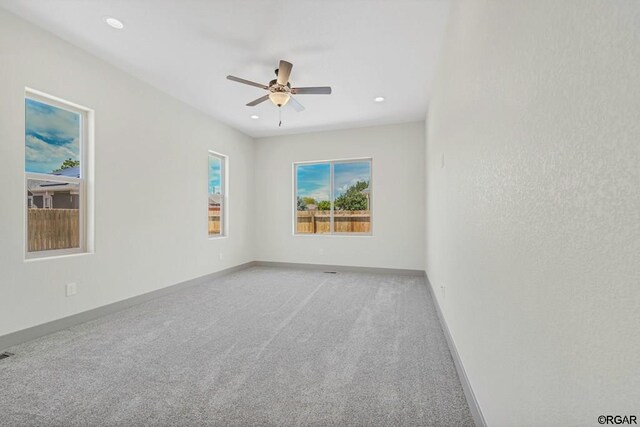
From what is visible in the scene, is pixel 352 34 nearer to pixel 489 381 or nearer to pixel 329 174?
pixel 489 381

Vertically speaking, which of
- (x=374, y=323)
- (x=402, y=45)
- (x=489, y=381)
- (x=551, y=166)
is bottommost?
(x=374, y=323)

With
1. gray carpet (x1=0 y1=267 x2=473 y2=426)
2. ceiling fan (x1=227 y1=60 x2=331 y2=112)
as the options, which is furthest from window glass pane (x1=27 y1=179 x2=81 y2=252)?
ceiling fan (x1=227 y1=60 x2=331 y2=112)

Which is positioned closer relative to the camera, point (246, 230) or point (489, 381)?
point (489, 381)

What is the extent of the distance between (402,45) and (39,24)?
344cm

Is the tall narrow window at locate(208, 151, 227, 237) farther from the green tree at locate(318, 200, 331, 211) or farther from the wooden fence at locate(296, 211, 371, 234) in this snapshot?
the green tree at locate(318, 200, 331, 211)

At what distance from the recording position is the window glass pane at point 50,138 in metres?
2.80

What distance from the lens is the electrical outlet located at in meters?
2.96

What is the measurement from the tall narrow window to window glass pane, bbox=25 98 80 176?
2.18 meters

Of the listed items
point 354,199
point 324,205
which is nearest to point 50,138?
point 324,205

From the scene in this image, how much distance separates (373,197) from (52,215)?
4702 millimetres

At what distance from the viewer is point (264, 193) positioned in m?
6.45

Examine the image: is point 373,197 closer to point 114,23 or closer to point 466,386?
point 466,386

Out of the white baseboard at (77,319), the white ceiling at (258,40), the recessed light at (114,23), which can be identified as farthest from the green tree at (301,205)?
the recessed light at (114,23)

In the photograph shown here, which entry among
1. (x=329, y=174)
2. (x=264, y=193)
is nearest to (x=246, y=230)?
Answer: (x=264, y=193)
